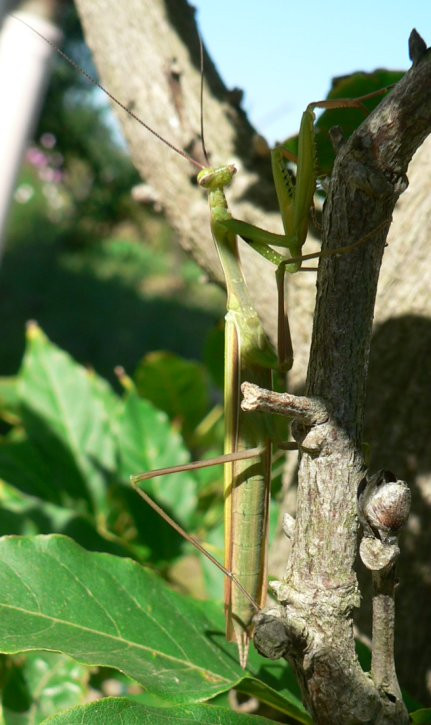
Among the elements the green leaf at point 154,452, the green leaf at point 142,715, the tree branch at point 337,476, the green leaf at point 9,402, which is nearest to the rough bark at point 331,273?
the tree branch at point 337,476

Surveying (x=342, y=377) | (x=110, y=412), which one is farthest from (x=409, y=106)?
(x=110, y=412)

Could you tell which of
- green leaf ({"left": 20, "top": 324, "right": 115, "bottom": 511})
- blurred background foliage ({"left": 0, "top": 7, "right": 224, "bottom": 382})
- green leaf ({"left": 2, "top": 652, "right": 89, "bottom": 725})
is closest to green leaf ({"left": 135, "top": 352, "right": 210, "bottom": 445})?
green leaf ({"left": 20, "top": 324, "right": 115, "bottom": 511})

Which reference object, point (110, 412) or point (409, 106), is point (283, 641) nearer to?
point (409, 106)

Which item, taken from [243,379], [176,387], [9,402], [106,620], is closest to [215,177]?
[243,379]

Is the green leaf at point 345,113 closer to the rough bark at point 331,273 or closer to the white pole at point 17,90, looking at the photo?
the rough bark at point 331,273

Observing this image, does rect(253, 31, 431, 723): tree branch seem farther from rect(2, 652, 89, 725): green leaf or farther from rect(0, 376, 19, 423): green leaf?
rect(0, 376, 19, 423): green leaf
